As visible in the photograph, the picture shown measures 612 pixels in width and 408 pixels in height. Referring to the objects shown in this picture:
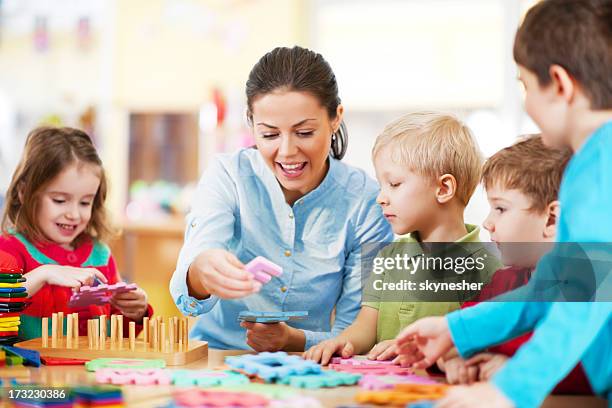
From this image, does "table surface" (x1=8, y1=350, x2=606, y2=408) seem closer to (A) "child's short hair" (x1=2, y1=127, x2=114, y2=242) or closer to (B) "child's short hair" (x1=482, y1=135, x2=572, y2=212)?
(B) "child's short hair" (x1=482, y1=135, x2=572, y2=212)

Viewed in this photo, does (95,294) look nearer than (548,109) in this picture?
No

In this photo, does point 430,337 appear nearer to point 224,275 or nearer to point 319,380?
point 319,380

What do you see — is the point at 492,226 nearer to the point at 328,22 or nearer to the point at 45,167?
the point at 45,167

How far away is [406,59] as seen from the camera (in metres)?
4.94

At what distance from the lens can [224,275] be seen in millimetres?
1214

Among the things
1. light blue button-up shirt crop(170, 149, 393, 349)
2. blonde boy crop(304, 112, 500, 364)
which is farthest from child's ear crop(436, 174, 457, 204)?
light blue button-up shirt crop(170, 149, 393, 349)

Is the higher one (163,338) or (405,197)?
(405,197)

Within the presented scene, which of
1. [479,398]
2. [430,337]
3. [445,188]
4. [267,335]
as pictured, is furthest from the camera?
[445,188]

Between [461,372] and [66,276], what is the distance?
2.45 ft

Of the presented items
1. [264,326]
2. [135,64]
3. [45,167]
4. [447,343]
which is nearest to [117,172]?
[135,64]

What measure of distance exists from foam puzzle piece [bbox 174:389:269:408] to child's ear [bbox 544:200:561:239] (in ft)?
1.89

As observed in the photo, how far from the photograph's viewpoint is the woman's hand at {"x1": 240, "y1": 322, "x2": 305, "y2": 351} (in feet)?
4.60

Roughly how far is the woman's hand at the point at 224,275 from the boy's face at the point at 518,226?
427 mm

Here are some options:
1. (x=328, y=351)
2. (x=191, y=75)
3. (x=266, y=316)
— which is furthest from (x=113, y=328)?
(x=191, y=75)
